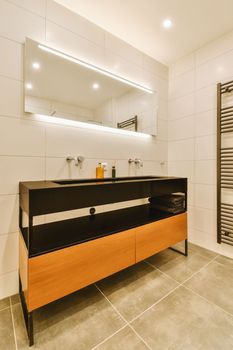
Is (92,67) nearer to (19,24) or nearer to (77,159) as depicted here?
(19,24)

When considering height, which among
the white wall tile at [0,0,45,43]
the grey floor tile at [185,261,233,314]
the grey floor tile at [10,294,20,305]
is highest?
the white wall tile at [0,0,45,43]

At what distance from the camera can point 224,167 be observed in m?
1.96

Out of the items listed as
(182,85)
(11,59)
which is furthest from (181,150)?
(11,59)

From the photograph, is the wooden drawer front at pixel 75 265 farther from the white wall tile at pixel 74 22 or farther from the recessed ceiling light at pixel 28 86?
the white wall tile at pixel 74 22

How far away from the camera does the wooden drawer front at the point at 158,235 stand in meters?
1.50

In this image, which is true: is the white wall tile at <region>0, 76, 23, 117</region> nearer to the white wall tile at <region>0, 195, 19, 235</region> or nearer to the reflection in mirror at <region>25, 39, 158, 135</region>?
the reflection in mirror at <region>25, 39, 158, 135</region>

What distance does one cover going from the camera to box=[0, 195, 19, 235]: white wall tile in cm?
132

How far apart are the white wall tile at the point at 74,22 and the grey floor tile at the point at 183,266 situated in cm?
236

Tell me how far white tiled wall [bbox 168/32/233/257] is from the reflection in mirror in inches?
18.5

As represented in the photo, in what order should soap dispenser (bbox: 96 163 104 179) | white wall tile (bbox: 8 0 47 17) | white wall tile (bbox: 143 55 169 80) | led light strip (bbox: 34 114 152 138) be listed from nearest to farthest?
1. white wall tile (bbox: 8 0 47 17)
2. led light strip (bbox: 34 114 152 138)
3. soap dispenser (bbox: 96 163 104 179)
4. white wall tile (bbox: 143 55 169 80)

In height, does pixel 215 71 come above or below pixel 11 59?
above

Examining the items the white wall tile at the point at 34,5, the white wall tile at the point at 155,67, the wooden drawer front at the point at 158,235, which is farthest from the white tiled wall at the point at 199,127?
the white wall tile at the point at 34,5

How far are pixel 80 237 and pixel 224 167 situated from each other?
1702mm

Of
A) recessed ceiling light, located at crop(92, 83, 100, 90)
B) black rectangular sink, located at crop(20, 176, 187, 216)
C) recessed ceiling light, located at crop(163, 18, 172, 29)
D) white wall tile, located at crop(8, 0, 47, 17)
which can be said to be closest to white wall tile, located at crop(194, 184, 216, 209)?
black rectangular sink, located at crop(20, 176, 187, 216)
